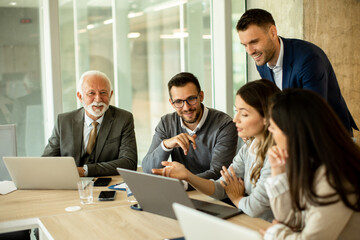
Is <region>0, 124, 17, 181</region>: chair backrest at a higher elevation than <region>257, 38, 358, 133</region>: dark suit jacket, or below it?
below

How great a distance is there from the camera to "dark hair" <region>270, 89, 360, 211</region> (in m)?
1.44

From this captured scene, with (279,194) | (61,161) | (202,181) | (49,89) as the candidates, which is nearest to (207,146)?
(202,181)

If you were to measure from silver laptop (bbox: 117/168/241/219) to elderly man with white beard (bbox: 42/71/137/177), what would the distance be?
1.07 meters

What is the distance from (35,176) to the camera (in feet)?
8.31

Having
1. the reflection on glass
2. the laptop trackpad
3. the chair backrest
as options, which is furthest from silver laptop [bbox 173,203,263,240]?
the reflection on glass

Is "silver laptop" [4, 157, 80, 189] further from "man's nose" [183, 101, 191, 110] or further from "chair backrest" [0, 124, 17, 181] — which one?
"man's nose" [183, 101, 191, 110]

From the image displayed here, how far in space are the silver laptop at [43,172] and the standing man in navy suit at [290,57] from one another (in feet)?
4.43

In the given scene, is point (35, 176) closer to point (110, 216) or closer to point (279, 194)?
point (110, 216)

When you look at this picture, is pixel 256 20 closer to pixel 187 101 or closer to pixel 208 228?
pixel 187 101

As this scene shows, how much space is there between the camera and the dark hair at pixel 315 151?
1.44m

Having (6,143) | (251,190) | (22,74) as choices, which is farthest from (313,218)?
(22,74)

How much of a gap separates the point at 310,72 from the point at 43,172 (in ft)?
5.61

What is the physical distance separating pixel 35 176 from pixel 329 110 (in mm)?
1764

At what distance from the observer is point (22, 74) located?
3828 mm
